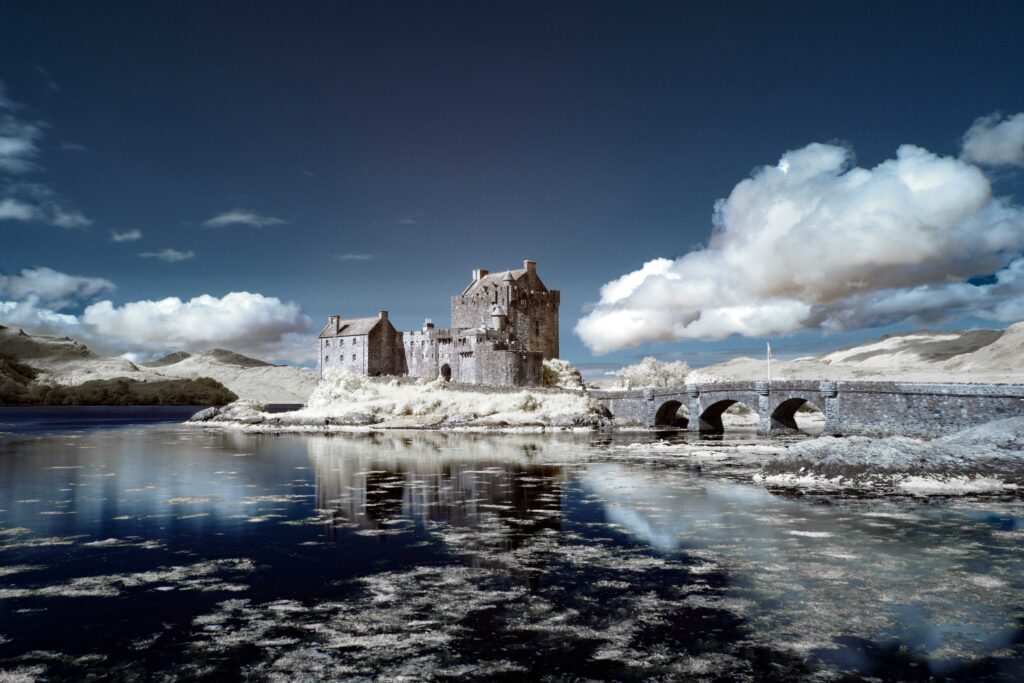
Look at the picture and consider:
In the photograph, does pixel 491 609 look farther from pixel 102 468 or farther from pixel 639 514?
pixel 102 468

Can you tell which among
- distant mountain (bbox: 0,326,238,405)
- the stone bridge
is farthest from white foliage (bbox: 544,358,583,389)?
distant mountain (bbox: 0,326,238,405)

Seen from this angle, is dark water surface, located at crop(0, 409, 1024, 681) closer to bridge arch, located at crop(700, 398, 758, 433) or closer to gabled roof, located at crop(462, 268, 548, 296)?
bridge arch, located at crop(700, 398, 758, 433)

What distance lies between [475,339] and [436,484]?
44778 mm

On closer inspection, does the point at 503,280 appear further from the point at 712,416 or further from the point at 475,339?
the point at 712,416

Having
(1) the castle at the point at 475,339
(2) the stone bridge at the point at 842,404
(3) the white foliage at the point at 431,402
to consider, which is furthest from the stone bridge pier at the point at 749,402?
(1) the castle at the point at 475,339

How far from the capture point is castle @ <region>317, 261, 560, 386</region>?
59781 mm

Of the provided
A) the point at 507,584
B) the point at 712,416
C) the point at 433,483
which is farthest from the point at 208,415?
the point at 507,584

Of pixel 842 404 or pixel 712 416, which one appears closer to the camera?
pixel 842 404

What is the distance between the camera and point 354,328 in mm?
82625

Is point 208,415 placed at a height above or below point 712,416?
above

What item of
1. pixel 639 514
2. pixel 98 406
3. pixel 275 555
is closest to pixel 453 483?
pixel 639 514

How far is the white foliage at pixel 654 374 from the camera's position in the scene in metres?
75.9

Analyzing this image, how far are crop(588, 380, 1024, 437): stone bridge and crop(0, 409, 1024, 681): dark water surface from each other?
18.6m

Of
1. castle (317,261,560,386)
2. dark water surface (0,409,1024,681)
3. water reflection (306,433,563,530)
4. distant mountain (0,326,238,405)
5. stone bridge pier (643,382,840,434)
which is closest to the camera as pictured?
dark water surface (0,409,1024,681)
